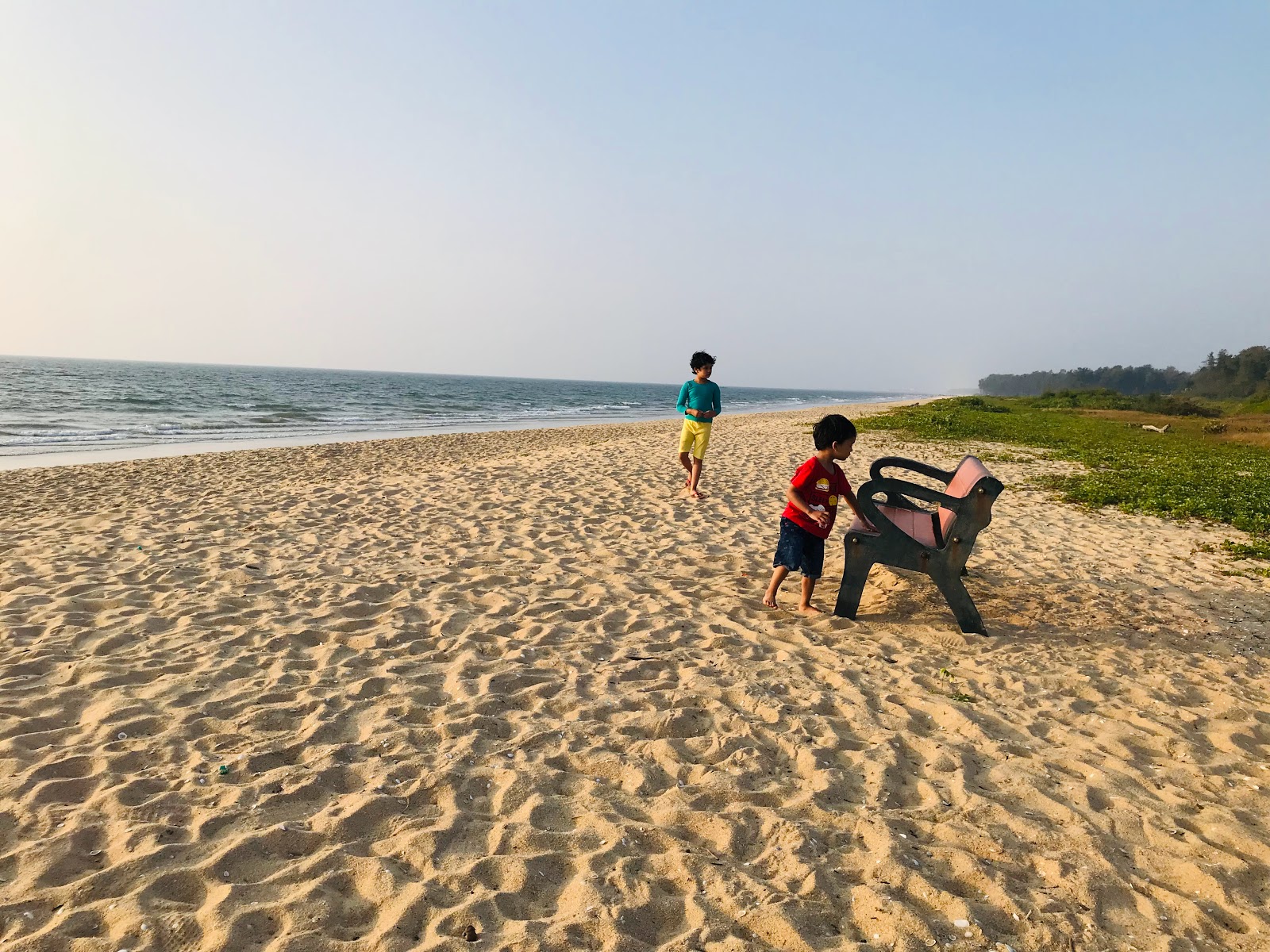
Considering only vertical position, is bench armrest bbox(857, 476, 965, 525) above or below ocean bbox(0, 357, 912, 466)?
above

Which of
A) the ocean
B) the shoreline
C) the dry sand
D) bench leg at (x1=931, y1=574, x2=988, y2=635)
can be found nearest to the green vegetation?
the dry sand

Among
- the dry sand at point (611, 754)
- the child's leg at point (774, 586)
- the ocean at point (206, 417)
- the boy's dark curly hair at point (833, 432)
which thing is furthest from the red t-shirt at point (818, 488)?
the ocean at point (206, 417)

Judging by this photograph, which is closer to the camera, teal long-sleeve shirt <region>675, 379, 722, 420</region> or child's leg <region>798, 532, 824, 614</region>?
child's leg <region>798, 532, 824, 614</region>

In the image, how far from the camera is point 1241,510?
7980mm

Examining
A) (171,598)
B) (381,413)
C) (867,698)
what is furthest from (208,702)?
(381,413)

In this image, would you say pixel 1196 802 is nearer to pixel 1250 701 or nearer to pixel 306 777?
pixel 1250 701

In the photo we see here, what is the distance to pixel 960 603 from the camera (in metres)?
4.58

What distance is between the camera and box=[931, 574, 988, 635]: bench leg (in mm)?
4555

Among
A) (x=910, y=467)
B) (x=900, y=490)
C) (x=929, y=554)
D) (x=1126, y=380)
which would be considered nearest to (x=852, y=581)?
(x=929, y=554)

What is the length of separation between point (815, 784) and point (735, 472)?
346 inches

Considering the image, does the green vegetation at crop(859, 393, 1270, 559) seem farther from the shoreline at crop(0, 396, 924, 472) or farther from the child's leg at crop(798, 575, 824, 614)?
the shoreline at crop(0, 396, 924, 472)

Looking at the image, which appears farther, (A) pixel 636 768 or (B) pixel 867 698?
(B) pixel 867 698

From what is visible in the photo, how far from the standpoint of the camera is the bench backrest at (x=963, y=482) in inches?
178

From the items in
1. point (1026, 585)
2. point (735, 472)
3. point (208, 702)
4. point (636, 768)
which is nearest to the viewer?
point (636, 768)
